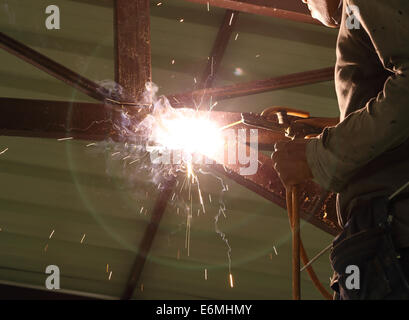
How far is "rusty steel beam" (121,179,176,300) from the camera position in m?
4.77

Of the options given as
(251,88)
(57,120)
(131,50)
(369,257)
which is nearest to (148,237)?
(251,88)

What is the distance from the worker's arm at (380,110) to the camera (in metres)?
1.40

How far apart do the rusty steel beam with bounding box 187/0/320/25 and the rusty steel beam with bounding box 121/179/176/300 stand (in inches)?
69.6

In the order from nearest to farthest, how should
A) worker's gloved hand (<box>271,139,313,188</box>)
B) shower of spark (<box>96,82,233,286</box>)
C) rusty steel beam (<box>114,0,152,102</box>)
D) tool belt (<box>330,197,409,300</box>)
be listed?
tool belt (<box>330,197,409,300</box>)
worker's gloved hand (<box>271,139,313,188</box>)
rusty steel beam (<box>114,0,152,102</box>)
shower of spark (<box>96,82,233,286</box>)

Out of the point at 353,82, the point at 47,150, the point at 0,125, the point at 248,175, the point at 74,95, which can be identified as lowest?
the point at 353,82

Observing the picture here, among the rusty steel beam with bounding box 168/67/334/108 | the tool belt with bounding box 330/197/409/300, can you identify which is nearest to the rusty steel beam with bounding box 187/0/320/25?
the rusty steel beam with bounding box 168/67/334/108

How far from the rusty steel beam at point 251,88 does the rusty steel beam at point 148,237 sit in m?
1.06

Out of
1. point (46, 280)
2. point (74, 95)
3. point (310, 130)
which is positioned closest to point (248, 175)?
point (310, 130)

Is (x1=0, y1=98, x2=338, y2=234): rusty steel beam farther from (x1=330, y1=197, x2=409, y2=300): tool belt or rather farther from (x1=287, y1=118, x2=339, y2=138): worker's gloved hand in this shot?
(x1=330, y1=197, x2=409, y2=300): tool belt

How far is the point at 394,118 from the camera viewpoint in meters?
1.42

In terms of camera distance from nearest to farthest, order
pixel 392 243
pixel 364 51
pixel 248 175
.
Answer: pixel 392 243 → pixel 364 51 → pixel 248 175

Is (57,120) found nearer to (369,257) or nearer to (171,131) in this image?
(171,131)

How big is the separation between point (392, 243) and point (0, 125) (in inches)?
101

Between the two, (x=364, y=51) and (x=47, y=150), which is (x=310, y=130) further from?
(x=47, y=150)
